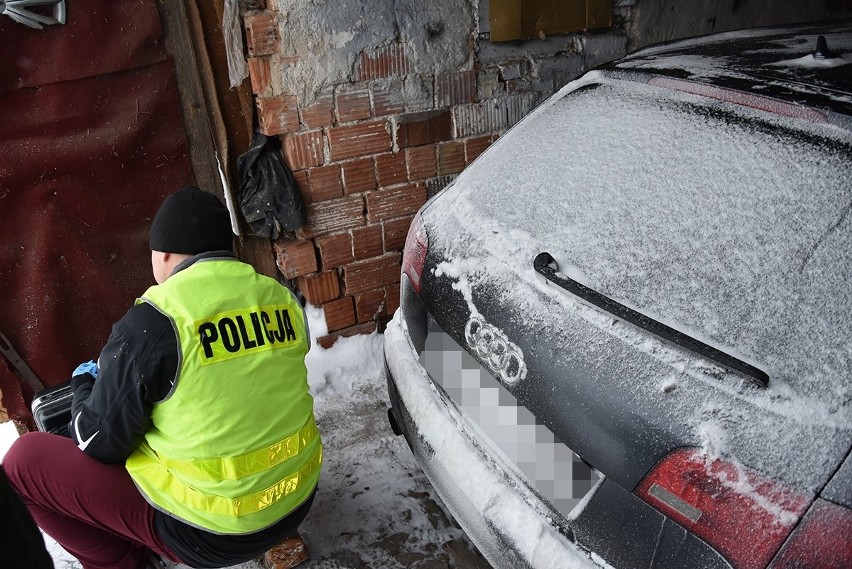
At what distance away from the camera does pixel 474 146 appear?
3258 mm

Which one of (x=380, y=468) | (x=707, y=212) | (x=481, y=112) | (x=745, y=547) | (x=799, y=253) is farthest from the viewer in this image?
(x=481, y=112)

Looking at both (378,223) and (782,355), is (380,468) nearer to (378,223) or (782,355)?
(378,223)

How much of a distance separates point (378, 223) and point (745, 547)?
231cm

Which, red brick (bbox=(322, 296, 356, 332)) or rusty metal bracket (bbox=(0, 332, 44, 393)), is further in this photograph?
red brick (bbox=(322, 296, 356, 332))

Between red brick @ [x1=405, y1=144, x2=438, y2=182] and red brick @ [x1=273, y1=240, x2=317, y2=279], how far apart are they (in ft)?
2.05

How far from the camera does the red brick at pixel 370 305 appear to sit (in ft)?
10.7

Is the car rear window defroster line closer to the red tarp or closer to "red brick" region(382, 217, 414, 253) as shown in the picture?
"red brick" region(382, 217, 414, 253)

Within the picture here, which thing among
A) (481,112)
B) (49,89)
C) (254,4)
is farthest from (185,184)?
(481,112)

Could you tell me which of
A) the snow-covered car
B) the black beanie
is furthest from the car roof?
the black beanie

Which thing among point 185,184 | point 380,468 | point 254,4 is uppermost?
point 254,4

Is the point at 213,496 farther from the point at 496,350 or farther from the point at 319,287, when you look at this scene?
the point at 319,287

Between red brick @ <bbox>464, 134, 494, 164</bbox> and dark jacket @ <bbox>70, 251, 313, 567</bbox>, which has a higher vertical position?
red brick @ <bbox>464, 134, 494, 164</bbox>

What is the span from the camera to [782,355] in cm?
119

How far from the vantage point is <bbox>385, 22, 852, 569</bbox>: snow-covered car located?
45.4 inches
